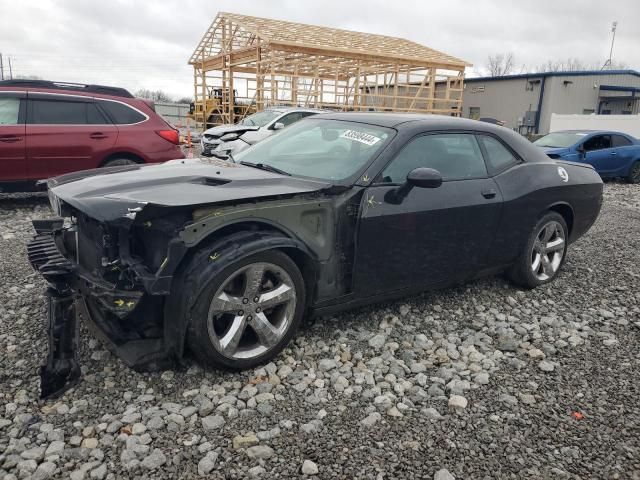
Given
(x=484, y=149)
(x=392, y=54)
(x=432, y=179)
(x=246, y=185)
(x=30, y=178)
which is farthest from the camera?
(x=392, y=54)

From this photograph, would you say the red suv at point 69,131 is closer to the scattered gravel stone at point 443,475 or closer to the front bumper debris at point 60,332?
the front bumper debris at point 60,332

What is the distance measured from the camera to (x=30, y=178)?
677 cm

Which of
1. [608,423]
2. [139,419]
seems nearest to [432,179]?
[608,423]

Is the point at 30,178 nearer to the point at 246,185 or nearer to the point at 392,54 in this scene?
the point at 246,185

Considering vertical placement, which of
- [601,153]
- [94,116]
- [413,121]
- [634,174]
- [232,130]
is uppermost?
[413,121]

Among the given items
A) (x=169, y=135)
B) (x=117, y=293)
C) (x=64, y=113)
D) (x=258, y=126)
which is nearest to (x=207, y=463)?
(x=117, y=293)

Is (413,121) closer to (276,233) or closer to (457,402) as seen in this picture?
(276,233)

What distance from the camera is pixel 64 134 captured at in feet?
22.7

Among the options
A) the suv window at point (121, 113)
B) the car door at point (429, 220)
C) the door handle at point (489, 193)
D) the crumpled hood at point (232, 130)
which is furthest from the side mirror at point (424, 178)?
the crumpled hood at point (232, 130)

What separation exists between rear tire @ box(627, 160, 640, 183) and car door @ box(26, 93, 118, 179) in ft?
40.3

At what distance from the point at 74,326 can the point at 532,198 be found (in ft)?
11.7

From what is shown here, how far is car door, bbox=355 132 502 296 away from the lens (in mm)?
3396

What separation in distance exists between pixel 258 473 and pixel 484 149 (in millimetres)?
3082

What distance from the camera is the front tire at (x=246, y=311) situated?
278cm
